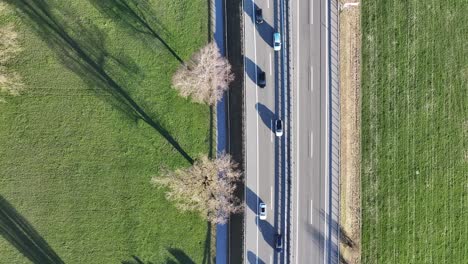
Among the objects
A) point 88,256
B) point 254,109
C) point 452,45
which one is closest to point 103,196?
point 88,256

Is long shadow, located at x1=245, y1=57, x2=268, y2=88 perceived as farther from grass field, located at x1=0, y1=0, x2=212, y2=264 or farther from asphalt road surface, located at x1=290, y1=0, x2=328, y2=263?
grass field, located at x1=0, y1=0, x2=212, y2=264

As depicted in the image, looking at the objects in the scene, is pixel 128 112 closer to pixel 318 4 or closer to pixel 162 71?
pixel 162 71

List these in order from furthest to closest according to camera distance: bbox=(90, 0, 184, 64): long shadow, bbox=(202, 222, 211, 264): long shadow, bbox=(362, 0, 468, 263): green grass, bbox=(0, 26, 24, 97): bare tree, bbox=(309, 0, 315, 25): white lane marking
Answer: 1. bbox=(362, 0, 468, 263): green grass
2. bbox=(309, 0, 315, 25): white lane marking
3. bbox=(202, 222, 211, 264): long shadow
4. bbox=(90, 0, 184, 64): long shadow
5. bbox=(0, 26, 24, 97): bare tree

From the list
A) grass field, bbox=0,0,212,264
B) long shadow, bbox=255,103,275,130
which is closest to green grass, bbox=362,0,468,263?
long shadow, bbox=255,103,275,130

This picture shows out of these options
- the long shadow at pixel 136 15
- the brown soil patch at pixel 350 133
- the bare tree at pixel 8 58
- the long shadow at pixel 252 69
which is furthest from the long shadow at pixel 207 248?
the bare tree at pixel 8 58

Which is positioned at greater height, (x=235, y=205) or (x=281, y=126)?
(x=281, y=126)
